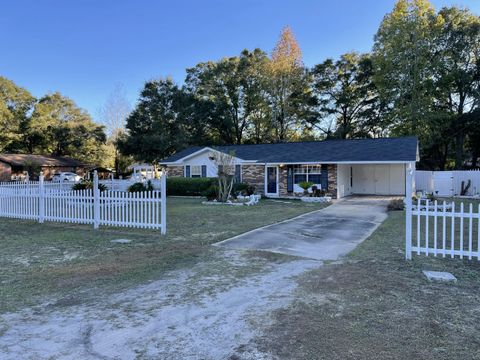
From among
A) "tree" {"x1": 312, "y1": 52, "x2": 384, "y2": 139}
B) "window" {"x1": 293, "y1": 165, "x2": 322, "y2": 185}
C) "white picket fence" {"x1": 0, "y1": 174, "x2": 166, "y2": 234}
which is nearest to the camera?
"white picket fence" {"x1": 0, "y1": 174, "x2": 166, "y2": 234}

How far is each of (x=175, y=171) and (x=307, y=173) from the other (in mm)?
10361

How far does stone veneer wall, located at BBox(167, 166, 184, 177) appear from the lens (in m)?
26.6

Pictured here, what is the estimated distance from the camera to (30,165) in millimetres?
34719

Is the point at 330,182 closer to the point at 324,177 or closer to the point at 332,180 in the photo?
the point at 332,180

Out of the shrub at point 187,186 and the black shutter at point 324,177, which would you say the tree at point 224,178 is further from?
the black shutter at point 324,177

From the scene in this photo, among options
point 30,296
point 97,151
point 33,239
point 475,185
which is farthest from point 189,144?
point 30,296

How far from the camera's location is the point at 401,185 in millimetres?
22984

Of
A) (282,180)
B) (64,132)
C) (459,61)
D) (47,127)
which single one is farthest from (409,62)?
(47,127)

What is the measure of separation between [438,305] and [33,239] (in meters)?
8.37

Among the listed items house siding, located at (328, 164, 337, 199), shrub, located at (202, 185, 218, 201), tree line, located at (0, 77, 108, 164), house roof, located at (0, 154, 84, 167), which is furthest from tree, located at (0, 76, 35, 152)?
house siding, located at (328, 164, 337, 199)

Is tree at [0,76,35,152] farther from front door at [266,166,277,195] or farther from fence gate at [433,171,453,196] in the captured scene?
fence gate at [433,171,453,196]

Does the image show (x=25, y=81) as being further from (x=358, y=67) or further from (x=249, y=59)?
(x=358, y=67)

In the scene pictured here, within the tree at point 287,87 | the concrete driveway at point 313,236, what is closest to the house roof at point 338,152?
the concrete driveway at point 313,236

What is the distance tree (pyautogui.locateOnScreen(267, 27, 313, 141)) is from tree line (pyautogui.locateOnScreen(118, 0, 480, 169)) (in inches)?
4.0
